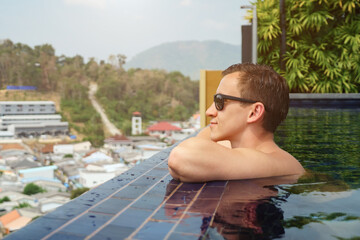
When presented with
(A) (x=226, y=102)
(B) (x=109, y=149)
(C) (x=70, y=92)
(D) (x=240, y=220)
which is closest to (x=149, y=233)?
(D) (x=240, y=220)

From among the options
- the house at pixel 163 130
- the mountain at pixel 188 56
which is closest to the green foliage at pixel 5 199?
the house at pixel 163 130

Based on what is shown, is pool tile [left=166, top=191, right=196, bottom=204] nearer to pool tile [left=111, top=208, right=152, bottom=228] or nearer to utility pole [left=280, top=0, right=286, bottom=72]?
pool tile [left=111, top=208, right=152, bottom=228]

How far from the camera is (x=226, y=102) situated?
1.54m

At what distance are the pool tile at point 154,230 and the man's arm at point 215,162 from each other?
1.46ft

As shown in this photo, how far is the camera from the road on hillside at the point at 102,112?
55938 mm

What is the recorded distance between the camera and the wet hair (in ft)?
4.91

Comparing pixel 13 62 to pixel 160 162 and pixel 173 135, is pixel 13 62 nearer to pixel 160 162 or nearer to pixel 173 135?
pixel 173 135

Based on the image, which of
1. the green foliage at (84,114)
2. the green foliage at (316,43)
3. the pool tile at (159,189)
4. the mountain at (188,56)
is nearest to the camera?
the pool tile at (159,189)

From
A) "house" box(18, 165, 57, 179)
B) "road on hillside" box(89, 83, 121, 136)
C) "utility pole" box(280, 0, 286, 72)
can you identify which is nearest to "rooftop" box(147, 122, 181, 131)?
"road on hillside" box(89, 83, 121, 136)

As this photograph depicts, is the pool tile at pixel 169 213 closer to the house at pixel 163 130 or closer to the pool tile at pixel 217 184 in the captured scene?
the pool tile at pixel 217 184

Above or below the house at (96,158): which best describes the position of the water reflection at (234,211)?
above

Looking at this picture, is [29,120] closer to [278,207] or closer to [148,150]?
[148,150]

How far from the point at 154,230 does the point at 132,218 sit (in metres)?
0.11

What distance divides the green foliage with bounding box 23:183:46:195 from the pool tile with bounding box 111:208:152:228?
33.6 metres
